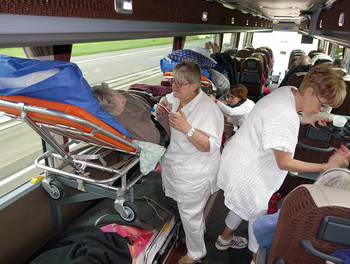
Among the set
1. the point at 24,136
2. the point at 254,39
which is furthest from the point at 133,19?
the point at 254,39

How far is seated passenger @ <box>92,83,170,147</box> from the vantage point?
175 cm

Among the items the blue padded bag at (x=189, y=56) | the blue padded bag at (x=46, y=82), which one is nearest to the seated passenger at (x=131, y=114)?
the blue padded bag at (x=46, y=82)

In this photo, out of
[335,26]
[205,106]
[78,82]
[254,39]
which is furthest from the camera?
[254,39]

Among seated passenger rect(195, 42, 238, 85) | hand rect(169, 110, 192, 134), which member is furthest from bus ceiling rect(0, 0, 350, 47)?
seated passenger rect(195, 42, 238, 85)

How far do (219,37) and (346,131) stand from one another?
6.97 m

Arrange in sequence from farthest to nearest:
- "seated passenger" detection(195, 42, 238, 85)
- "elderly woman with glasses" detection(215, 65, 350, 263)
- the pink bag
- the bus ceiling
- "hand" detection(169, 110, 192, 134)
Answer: "seated passenger" detection(195, 42, 238, 85)
the pink bag
"hand" detection(169, 110, 192, 134)
"elderly woman with glasses" detection(215, 65, 350, 263)
the bus ceiling

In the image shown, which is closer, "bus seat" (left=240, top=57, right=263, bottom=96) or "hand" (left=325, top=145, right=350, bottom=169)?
"hand" (left=325, top=145, right=350, bottom=169)

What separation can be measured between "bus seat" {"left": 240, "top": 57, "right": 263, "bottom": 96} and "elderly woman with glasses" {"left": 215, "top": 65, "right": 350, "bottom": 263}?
4418 millimetres

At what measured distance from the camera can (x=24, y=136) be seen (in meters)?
3.50

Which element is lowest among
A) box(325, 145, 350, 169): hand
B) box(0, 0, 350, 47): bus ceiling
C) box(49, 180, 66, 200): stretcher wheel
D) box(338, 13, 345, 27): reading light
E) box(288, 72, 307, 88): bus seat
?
box(49, 180, 66, 200): stretcher wheel

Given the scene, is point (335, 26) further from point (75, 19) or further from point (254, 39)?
point (254, 39)

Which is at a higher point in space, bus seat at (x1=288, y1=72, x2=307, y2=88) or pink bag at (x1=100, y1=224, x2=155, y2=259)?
bus seat at (x1=288, y1=72, x2=307, y2=88)

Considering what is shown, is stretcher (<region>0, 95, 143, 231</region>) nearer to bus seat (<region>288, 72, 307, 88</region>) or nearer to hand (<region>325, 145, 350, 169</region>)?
hand (<region>325, 145, 350, 169</region>)

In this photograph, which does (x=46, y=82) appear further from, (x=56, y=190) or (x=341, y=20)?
(x=341, y=20)
